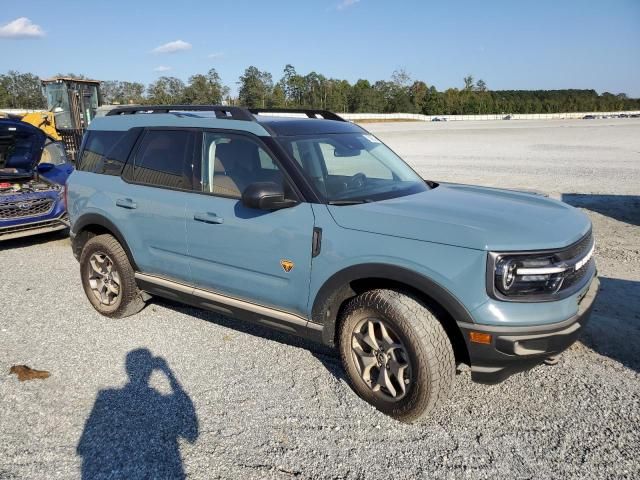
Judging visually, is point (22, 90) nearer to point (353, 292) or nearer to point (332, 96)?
point (332, 96)

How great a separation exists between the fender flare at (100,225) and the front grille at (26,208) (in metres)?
2.90

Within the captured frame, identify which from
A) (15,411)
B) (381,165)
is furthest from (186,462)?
(381,165)

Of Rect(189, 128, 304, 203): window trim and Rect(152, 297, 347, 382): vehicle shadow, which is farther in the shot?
Rect(152, 297, 347, 382): vehicle shadow

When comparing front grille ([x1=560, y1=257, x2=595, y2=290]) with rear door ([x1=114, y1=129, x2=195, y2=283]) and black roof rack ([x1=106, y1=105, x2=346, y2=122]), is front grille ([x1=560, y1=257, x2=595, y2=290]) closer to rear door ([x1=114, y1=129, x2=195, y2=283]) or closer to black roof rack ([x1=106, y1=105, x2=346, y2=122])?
black roof rack ([x1=106, y1=105, x2=346, y2=122])

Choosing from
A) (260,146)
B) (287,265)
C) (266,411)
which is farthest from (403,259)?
(260,146)

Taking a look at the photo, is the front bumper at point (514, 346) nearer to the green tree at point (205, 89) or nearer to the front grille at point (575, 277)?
the front grille at point (575, 277)

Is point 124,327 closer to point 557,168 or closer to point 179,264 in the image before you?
point 179,264

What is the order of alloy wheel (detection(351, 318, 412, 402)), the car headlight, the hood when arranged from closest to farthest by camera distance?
1. the car headlight
2. alloy wheel (detection(351, 318, 412, 402))
3. the hood

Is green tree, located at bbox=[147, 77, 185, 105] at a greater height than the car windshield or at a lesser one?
greater

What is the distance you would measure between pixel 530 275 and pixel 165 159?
3083 millimetres

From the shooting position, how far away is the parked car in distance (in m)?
7.54

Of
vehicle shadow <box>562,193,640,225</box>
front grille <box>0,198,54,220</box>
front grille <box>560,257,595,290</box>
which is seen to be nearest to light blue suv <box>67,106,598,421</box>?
front grille <box>560,257,595,290</box>

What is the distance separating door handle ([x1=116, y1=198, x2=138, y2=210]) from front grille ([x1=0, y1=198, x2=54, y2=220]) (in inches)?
149

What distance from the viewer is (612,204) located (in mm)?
9875
